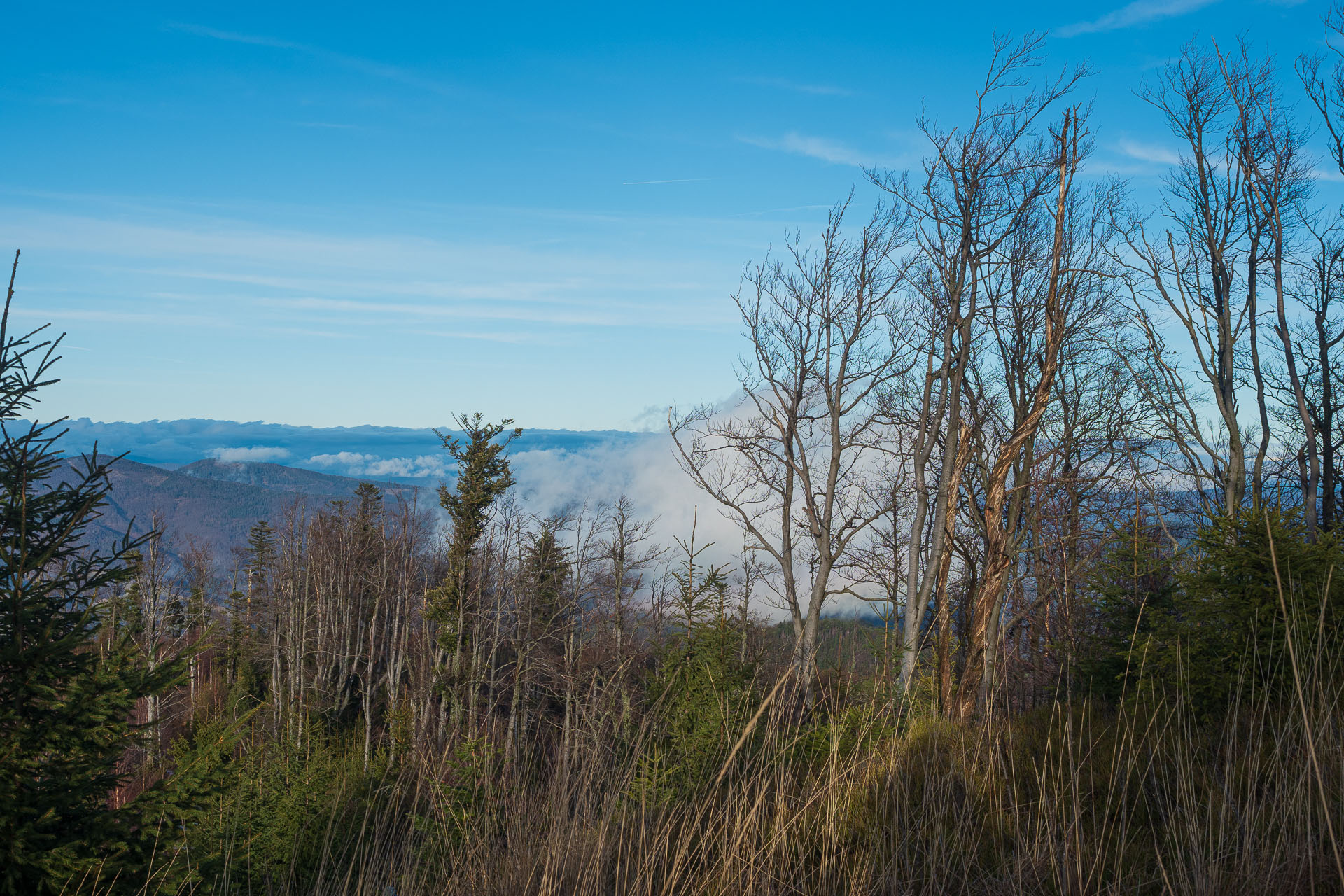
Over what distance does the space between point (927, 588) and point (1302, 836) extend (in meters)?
9.04

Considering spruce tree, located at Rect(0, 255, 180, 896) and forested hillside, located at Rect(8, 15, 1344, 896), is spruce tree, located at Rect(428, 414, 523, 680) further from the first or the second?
spruce tree, located at Rect(0, 255, 180, 896)

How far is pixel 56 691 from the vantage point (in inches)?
186

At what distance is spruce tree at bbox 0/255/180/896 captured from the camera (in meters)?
4.45

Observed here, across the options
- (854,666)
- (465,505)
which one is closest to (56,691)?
(854,666)

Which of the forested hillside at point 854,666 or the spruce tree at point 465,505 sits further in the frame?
the spruce tree at point 465,505

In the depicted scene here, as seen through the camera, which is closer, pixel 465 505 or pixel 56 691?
pixel 56 691

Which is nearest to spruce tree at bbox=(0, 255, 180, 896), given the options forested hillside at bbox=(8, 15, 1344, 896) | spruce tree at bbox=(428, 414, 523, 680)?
forested hillside at bbox=(8, 15, 1344, 896)

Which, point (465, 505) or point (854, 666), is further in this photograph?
point (465, 505)

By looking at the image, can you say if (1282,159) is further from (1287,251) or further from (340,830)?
(340,830)

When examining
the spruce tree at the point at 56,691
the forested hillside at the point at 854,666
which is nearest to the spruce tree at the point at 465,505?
the forested hillside at the point at 854,666

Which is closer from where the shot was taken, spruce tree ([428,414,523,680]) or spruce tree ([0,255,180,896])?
spruce tree ([0,255,180,896])

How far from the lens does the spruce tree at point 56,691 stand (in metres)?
4.45

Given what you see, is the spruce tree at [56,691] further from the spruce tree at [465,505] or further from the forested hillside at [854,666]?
the spruce tree at [465,505]

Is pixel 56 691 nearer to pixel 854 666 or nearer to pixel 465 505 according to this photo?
pixel 854 666
